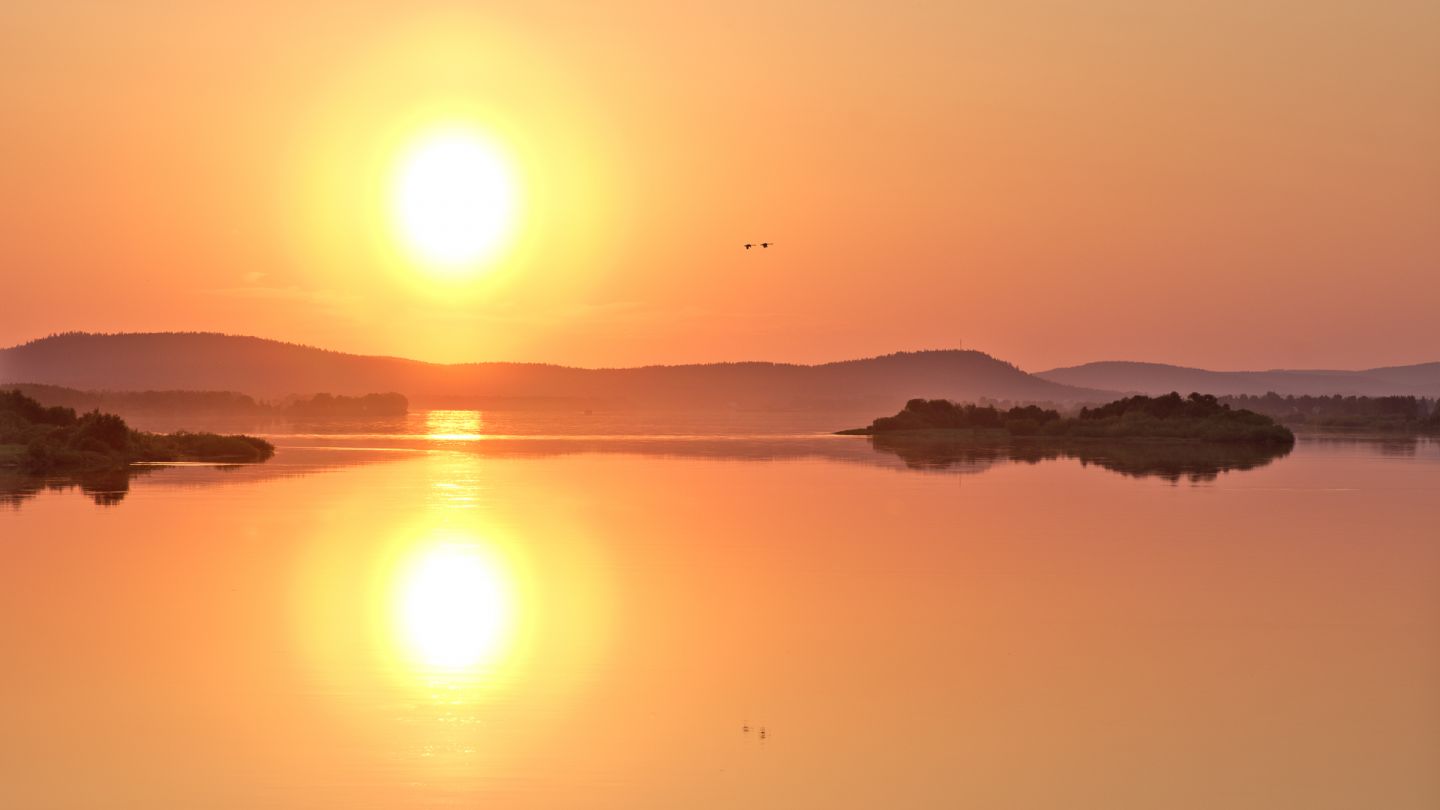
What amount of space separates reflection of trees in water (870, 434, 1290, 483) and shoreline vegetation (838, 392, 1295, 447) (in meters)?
3.05

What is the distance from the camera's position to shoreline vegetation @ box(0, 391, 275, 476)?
6481cm

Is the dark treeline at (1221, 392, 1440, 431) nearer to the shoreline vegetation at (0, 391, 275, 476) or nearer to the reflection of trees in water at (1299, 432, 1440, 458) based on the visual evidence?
the reflection of trees in water at (1299, 432, 1440, 458)

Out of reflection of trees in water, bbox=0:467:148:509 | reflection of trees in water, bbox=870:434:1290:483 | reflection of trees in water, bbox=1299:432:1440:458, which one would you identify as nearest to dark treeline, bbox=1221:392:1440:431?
reflection of trees in water, bbox=1299:432:1440:458

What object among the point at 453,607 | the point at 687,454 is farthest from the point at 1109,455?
the point at 453,607

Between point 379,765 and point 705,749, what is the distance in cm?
369

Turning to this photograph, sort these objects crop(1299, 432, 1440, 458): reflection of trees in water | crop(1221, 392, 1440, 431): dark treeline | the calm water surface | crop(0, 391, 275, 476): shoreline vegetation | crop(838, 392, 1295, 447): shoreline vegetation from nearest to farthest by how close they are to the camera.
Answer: the calm water surface < crop(0, 391, 275, 476): shoreline vegetation < crop(1299, 432, 1440, 458): reflection of trees in water < crop(838, 392, 1295, 447): shoreline vegetation < crop(1221, 392, 1440, 431): dark treeline

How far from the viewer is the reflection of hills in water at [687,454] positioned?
5825cm

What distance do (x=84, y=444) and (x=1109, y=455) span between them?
61.1 meters

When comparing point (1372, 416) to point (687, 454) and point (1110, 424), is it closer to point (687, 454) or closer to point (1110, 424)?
point (1110, 424)

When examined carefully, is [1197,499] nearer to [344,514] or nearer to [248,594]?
[344,514]

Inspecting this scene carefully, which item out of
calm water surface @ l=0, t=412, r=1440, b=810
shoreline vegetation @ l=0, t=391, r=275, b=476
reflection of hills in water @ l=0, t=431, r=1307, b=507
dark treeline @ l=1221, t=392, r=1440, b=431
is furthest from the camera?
dark treeline @ l=1221, t=392, r=1440, b=431

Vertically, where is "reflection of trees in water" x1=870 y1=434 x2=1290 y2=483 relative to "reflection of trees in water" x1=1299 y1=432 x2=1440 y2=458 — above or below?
below

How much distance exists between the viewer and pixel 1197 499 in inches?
2031

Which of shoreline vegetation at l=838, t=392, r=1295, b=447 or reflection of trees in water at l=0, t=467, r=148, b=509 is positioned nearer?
reflection of trees in water at l=0, t=467, r=148, b=509
